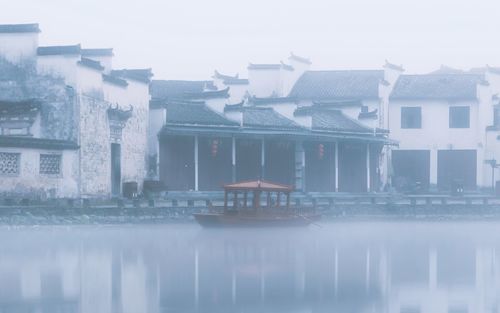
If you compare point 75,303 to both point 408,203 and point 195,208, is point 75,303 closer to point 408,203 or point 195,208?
point 195,208

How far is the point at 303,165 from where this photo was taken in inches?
1645

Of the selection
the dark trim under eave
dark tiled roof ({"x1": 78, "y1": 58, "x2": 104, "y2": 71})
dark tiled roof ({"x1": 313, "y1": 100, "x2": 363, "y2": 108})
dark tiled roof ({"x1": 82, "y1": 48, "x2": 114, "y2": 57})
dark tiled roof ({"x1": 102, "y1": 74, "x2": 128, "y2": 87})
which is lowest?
the dark trim under eave

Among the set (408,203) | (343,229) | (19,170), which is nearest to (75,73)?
(19,170)

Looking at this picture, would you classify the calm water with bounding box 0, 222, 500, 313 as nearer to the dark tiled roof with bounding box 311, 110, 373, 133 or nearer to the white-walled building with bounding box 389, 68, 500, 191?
the dark tiled roof with bounding box 311, 110, 373, 133

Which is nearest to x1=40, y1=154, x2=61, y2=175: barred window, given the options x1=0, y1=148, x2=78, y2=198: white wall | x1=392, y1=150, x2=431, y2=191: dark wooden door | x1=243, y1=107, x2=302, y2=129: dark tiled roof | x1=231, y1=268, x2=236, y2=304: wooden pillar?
x1=0, y1=148, x2=78, y2=198: white wall

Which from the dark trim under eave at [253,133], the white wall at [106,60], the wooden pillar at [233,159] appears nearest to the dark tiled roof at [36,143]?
the dark trim under eave at [253,133]

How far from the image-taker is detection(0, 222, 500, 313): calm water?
16438 mm

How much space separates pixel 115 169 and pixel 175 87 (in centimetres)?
1939

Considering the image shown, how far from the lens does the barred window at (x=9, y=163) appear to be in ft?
99.9

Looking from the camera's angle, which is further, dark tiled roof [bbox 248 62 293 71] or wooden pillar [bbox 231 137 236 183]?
dark tiled roof [bbox 248 62 293 71]

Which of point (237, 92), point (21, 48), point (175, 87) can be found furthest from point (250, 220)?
point (175, 87)

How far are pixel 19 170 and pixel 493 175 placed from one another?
27071mm

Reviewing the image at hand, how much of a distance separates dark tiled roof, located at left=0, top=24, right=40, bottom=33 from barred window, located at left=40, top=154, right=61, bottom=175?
15.1 feet

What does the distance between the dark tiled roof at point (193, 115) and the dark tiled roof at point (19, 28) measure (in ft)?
23.6
